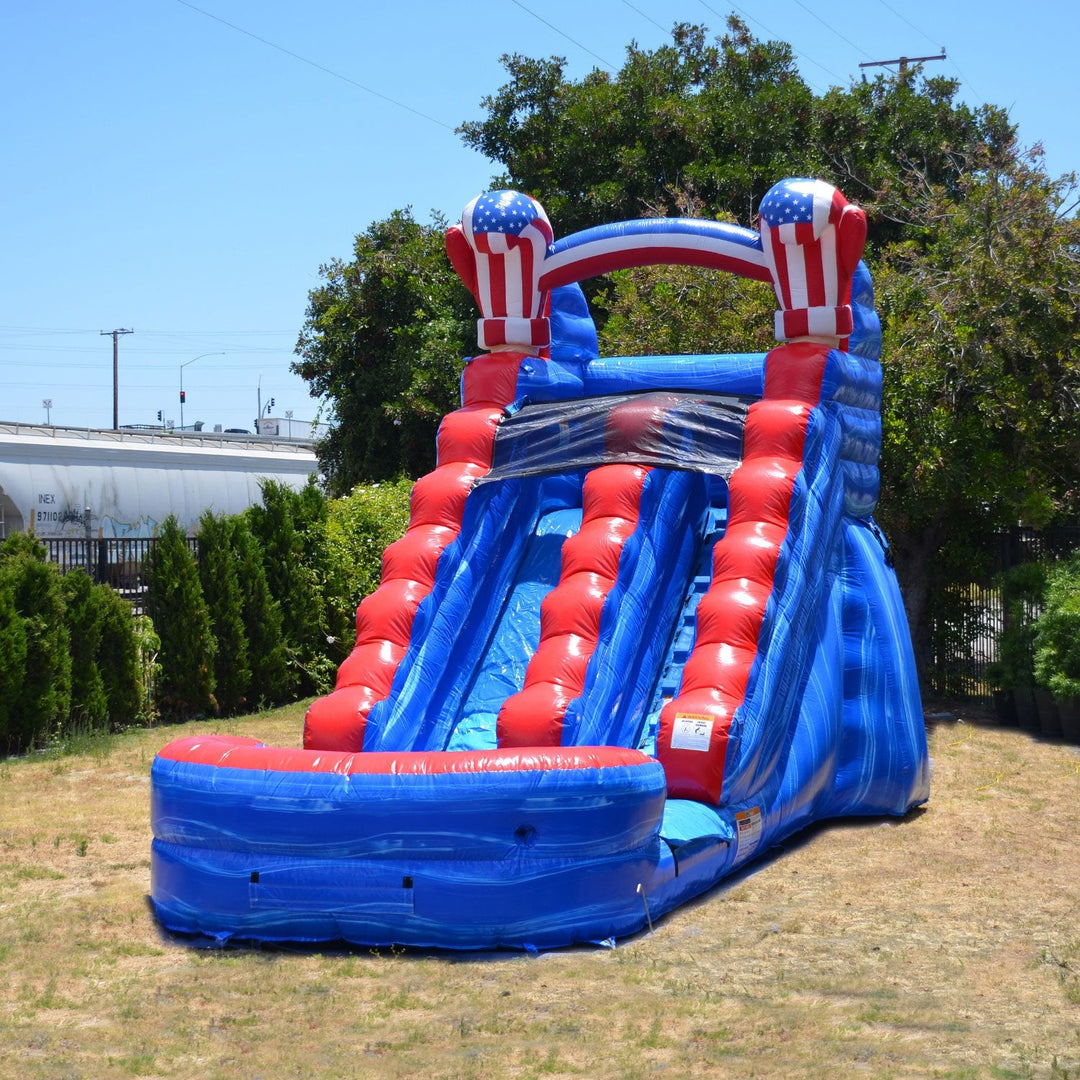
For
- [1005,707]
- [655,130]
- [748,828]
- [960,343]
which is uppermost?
[655,130]

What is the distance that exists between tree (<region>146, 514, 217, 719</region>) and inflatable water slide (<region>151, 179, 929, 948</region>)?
4.48 m

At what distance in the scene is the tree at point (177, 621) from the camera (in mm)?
12203

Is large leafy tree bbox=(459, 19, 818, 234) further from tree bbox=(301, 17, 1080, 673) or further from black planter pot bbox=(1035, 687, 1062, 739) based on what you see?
black planter pot bbox=(1035, 687, 1062, 739)

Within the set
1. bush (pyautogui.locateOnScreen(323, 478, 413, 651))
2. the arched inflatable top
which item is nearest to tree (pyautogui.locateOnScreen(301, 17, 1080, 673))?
bush (pyautogui.locateOnScreen(323, 478, 413, 651))

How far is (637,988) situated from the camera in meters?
5.17

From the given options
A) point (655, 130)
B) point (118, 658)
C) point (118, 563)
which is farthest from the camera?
point (655, 130)

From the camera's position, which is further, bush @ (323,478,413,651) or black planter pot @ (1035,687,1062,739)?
bush @ (323,478,413,651)

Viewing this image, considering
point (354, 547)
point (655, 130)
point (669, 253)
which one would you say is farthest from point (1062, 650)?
point (655, 130)

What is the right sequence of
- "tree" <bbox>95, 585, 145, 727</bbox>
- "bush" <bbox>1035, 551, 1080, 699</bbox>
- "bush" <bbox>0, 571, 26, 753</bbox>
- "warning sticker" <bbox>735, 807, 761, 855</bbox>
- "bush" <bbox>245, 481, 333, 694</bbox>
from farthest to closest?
"bush" <bbox>245, 481, 333, 694</bbox>
"tree" <bbox>95, 585, 145, 727</bbox>
"bush" <bbox>1035, 551, 1080, 699</bbox>
"bush" <bbox>0, 571, 26, 753</bbox>
"warning sticker" <bbox>735, 807, 761, 855</bbox>

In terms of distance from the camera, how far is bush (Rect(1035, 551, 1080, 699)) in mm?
10930

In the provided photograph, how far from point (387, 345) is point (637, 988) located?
1694 centimetres

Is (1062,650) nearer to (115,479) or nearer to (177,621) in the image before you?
(177,621)

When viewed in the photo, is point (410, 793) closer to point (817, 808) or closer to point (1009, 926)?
point (1009, 926)

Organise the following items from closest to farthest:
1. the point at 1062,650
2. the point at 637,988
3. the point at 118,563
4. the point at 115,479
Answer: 1. the point at 637,988
2. the point at 1062,650
3. the point at 118,563
4. the point at 115,479
